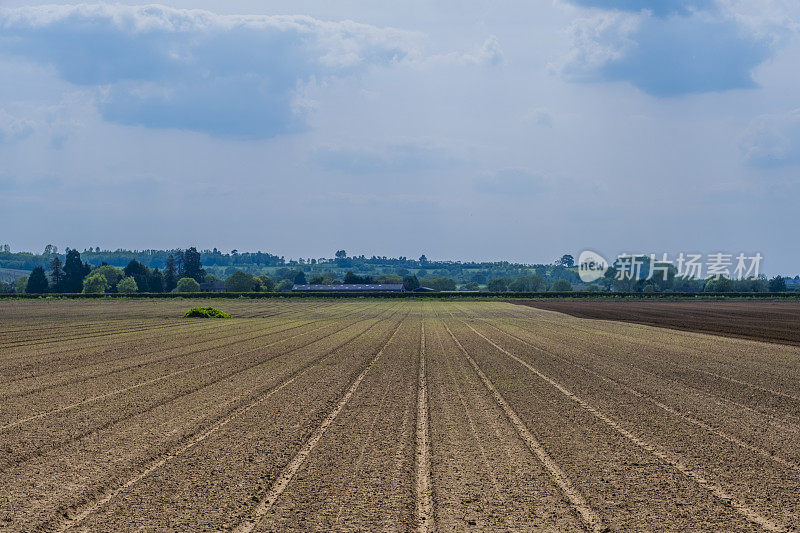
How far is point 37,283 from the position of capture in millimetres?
158000

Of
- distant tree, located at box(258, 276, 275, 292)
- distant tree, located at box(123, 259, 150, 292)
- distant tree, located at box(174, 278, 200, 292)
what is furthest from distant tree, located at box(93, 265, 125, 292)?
distant tree, located at box(258, 276, 275, 292)

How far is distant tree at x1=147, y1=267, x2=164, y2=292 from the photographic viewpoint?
173000 millimetres

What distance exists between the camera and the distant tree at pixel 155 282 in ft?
568

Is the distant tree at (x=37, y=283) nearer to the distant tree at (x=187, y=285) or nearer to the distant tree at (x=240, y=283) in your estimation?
the distant tree at (x=187, y=285)

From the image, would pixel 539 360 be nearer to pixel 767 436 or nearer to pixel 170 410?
pixel 767 436

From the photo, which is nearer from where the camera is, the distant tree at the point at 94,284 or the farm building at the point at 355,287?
the distant tree at the point at 94,284

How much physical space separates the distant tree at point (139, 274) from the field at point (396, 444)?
15582 centimetres

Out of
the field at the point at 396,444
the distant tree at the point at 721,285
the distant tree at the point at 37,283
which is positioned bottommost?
the distant tree at the point at 37,283

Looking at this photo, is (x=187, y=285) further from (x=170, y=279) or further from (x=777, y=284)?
(x=777, y=284)

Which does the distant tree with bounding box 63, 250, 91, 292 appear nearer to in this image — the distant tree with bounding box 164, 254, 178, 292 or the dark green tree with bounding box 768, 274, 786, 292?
the distant tree with bounding box 164, 254, 178, 292

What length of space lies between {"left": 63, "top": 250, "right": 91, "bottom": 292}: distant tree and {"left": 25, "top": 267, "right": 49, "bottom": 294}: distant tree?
18.6 feet

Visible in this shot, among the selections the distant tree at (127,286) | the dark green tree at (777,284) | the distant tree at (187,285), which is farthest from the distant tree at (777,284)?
the distant tree at (127,286)

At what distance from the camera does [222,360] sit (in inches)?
965

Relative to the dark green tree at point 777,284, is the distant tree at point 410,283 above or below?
below
